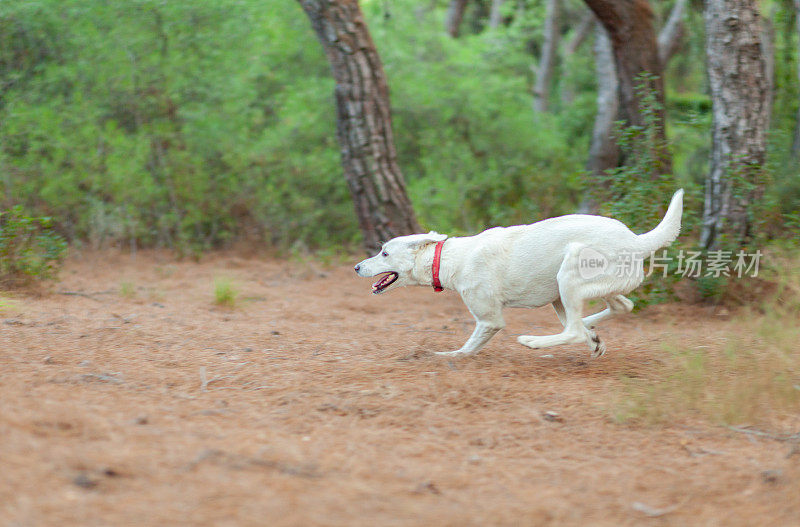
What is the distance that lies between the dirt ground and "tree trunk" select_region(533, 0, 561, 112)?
1227 cm

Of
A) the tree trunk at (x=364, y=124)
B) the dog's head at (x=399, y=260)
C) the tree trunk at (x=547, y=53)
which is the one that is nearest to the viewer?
the dog's head at (x=399, y=260)

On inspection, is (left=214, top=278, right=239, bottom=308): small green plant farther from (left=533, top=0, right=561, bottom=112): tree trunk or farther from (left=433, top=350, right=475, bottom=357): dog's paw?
(left=533, top=0, right=561, bottom=112): tree trunk

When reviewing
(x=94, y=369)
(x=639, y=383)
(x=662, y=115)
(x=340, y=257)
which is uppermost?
(x=662, y=115)

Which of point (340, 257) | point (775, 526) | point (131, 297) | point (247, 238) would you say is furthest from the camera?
point (247, 238)

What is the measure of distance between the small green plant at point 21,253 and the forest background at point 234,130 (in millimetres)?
2518

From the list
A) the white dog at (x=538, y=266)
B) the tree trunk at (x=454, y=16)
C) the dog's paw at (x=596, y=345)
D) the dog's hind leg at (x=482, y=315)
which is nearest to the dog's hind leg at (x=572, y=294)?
the white dog at (x=538, y=266)

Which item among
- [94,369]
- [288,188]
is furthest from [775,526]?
[288,188]

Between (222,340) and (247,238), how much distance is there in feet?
21.0

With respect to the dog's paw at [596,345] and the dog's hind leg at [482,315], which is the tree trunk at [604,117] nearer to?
the dog's paw at [596,345]

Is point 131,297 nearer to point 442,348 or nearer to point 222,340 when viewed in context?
point 222,340

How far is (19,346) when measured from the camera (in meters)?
5.62

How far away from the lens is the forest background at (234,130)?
1098 centimetres

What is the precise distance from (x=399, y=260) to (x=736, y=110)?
412cm

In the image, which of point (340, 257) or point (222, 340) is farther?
point (340, 257)
